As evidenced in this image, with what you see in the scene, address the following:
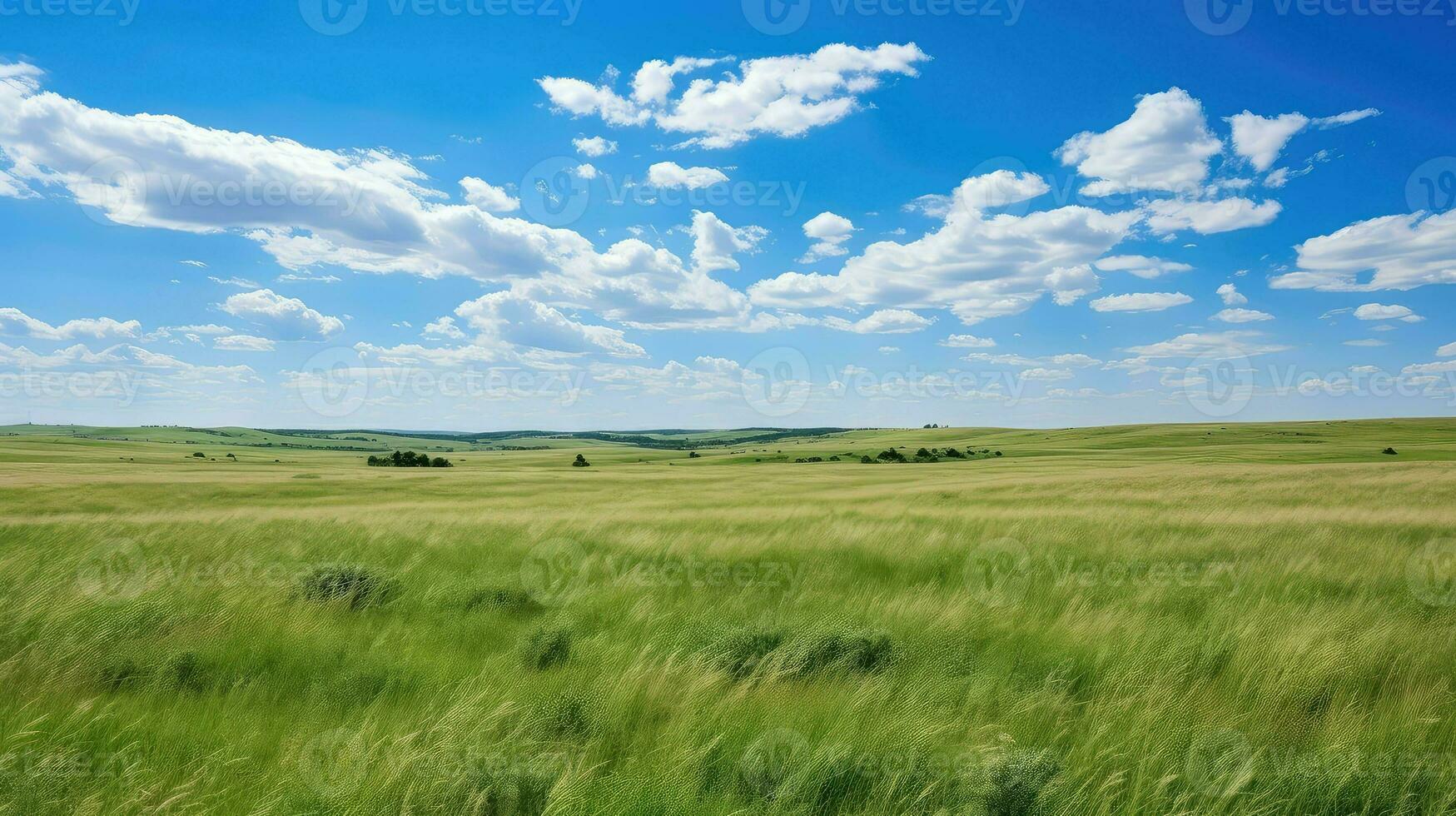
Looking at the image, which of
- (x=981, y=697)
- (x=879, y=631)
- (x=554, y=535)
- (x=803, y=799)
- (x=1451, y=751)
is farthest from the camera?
(x=554, y=535)

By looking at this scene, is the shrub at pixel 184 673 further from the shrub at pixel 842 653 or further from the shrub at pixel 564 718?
the shrub at pixel 842 653

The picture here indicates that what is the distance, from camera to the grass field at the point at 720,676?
11.8ft

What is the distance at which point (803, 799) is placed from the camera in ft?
11.9

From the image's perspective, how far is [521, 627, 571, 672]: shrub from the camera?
5758 millimetres

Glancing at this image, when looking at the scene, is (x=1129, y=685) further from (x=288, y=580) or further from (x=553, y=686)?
(x=288, y=580)

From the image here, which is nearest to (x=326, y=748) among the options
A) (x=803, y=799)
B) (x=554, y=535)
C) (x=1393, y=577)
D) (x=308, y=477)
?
(x=803, y=799)

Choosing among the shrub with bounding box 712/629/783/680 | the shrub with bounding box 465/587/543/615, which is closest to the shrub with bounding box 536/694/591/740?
the shrub with bounding box 712/629/783/680

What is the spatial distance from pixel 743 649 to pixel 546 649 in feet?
5.83

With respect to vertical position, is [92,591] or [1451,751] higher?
[92,591]

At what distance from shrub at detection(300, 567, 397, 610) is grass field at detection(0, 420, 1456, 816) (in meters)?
0.04

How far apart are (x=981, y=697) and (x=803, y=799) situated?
75.6 inches

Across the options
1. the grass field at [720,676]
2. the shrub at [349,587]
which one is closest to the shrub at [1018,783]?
the grass field at [720,676]

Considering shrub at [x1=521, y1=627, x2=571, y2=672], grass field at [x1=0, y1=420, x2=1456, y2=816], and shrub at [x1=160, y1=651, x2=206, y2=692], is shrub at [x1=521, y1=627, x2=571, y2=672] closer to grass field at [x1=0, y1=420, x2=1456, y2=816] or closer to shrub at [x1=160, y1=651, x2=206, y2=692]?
grass field at [x1=0, y1=420, x2=1456, y2=816]

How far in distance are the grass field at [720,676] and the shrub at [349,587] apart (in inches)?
1.7
